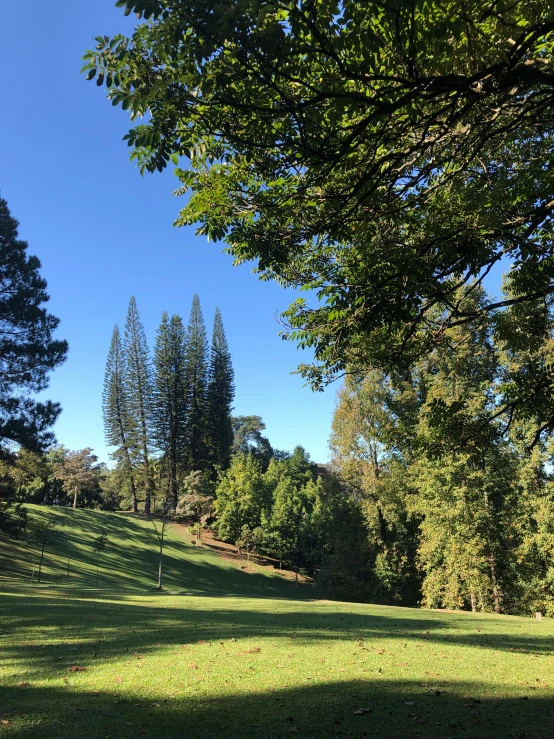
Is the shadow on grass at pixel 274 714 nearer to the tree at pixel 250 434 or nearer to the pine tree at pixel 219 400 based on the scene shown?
the pine tree at pixel 219 400

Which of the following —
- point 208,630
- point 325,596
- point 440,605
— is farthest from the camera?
point 325,596

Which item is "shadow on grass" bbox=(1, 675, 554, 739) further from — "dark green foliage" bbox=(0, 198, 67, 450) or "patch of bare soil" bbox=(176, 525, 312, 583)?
"patch of bare soil" bbox=(176, 525, 312, 583)

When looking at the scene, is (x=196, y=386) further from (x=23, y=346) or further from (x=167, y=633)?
(x=167, y=633)

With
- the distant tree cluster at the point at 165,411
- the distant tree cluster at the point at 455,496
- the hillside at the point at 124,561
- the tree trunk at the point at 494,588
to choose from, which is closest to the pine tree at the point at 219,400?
the distant tree cluster at the point at 165,411

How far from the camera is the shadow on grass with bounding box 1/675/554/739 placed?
3.72 meters

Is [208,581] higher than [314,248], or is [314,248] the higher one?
[314,248]

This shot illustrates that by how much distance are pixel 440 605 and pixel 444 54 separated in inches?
1015

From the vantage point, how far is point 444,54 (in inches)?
120

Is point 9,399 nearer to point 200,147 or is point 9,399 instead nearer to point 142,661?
point 142,661

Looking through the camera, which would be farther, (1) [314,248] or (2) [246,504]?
(2) [246,504]

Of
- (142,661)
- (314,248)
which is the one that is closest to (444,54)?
(314,248)

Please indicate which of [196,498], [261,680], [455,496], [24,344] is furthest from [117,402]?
[261,680]

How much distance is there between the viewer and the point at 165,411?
5419 centimetres

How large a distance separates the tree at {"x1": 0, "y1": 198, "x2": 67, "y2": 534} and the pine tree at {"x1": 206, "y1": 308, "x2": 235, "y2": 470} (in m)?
33.8
